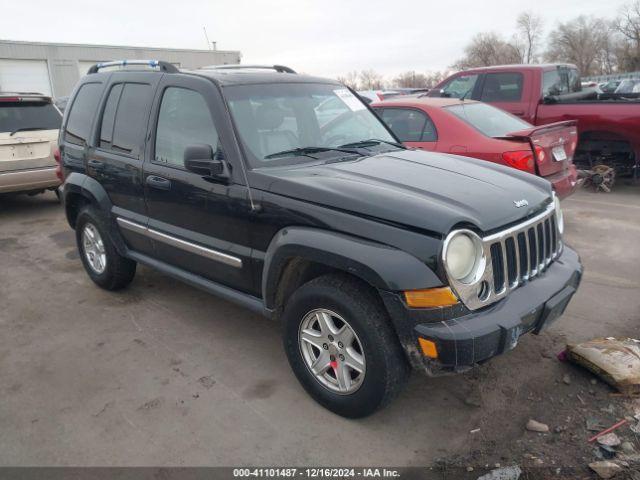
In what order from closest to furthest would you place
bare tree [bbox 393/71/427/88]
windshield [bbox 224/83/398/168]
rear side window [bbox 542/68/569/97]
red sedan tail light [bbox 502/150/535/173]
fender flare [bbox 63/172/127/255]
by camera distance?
1. windshield [bbox 224/83/398/168]
2. fender flare [bbox 63/172/127/255]
3. red sedan tail light [bbox 502/150/535/173]
4. rear side window [bbox 542/68/569/97]
5. bare tree [bbox 393/71/427/88]

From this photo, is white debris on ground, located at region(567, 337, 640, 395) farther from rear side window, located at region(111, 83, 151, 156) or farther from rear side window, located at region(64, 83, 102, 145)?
rear side window, located at region(64, 83, 102, 145)

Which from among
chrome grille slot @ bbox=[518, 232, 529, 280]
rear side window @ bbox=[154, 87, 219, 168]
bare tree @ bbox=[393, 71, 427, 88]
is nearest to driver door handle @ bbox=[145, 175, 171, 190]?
rear side window @ bbox=[154, 87, 219, 168]

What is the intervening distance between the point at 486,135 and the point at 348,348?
155 inches

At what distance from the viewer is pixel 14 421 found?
3023 mm

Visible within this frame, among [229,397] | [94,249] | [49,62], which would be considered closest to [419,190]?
[229,397]

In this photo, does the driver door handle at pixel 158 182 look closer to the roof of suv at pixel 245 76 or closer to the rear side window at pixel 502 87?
the roof of suv at pixel 245 76

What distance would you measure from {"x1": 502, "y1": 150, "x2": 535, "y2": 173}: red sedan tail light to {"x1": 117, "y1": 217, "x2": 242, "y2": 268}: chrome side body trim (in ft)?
11.7

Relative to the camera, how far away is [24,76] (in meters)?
30.7

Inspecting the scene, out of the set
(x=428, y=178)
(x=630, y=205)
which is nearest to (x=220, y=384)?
(x=428, y=178)

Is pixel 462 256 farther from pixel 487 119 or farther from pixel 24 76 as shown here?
pixel 24 76

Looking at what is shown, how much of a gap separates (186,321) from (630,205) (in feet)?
22.2

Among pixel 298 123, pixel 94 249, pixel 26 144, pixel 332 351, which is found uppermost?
pixel 298 123

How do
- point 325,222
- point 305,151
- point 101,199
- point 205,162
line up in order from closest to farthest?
1. point 325,222
2. point 205,162
3. point 305,151
4. point 101,199

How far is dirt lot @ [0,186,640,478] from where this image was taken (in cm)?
273
